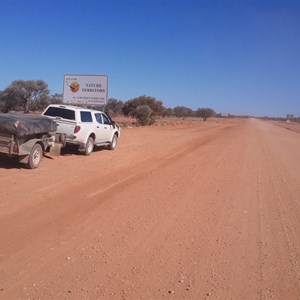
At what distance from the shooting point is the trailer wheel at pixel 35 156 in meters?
11.5

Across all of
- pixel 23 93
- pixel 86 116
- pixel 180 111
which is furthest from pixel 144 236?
pixel 180 111

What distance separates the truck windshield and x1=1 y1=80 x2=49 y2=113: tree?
3684 centimetres

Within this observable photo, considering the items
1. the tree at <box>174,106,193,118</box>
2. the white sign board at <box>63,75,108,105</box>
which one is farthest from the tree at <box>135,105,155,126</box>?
the tree at <box>174,106,193,118</box>

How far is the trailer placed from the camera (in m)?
10.6

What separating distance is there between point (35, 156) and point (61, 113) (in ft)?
12.3

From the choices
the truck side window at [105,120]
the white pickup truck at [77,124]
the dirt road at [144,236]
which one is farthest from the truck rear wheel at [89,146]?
the dirt road at [144,236]

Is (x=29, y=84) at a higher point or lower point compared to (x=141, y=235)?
higher

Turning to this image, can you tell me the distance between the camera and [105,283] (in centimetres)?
470

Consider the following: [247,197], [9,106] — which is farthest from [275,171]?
[9,106]

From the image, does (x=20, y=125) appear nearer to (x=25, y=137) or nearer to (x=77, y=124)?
(x=25, y=137)

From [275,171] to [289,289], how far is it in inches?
397

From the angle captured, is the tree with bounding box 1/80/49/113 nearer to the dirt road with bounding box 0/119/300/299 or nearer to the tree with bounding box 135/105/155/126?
the tree with bounding box 135/105/155/126

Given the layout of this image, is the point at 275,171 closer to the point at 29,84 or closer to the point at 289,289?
the point at 289,289

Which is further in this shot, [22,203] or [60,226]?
[22,203]
